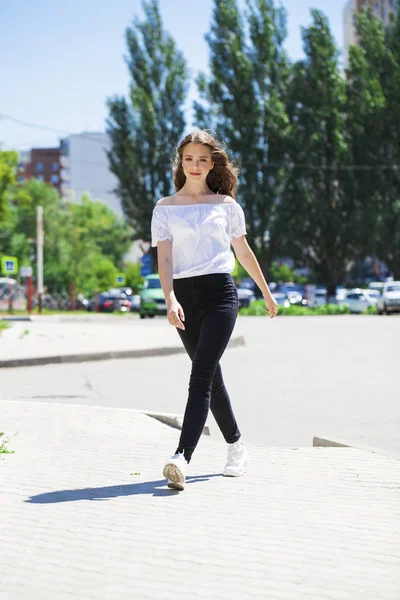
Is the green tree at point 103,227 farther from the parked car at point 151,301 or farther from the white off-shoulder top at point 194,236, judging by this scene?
the white off-shoulder top at point 194,236

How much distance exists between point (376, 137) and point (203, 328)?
5398 cm

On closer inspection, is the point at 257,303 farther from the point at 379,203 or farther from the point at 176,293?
the point at 176,293

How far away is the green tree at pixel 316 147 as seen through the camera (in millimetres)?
56844

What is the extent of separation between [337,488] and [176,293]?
4.36 ft

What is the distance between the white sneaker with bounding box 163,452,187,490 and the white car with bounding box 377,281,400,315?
44201 millimetres

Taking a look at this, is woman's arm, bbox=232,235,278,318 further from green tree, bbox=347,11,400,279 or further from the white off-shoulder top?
green tree, bbox=347,11,400,279

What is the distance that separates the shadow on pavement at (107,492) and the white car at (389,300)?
44.0 meters

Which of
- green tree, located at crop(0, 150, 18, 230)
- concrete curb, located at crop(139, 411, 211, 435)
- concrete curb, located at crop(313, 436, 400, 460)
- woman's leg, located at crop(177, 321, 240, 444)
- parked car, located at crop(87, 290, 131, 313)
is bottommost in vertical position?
parked car, located at crop(87, 290, 131, 313)

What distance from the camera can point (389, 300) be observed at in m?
49.0

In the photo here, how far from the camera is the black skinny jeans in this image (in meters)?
5.78

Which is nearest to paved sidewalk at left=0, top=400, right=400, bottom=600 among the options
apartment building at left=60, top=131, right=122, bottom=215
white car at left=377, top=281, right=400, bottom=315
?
white car at left=377, top=281, right=400, bottom=315

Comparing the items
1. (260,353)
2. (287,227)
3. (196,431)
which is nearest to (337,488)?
(196,431)

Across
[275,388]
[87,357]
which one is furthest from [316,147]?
[275,388]

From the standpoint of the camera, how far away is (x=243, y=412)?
1012 cm
